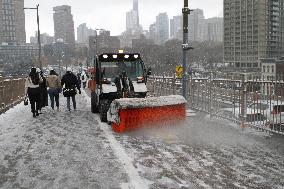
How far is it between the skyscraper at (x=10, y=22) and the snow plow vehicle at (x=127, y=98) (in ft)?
554

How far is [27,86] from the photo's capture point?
14.0 metres

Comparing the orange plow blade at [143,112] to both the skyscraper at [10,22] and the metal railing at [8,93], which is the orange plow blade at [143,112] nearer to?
the metal railing at [8,93]

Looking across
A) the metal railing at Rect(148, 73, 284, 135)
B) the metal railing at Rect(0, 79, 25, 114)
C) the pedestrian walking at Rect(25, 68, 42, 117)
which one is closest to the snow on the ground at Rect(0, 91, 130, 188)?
the pedestrian walking at Rect(25, 68, 42, 117)

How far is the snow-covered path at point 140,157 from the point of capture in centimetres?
636

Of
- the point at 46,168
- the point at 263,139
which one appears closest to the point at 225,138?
the point at 263,139

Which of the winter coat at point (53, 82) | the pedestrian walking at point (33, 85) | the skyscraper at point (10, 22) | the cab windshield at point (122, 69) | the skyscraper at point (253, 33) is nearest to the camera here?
the cab windshield at point (122, 69)

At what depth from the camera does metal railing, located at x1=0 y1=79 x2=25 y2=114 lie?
55.3 ft

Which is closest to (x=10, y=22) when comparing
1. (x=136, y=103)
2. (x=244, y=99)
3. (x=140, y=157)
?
(x=136, y=103)

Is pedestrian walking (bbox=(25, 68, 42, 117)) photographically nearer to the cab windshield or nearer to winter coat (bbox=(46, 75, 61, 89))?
winter coat (bbox=(46, 75, 61, 89))

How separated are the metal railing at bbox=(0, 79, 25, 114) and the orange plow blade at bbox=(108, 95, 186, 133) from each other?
7.52 m

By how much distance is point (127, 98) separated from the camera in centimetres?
1113

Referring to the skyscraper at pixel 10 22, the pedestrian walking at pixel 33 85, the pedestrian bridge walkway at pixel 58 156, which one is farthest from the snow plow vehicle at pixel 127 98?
the skyscraper at pixel 10 22

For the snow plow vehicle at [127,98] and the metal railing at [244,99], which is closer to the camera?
the metal railing at [244,99]

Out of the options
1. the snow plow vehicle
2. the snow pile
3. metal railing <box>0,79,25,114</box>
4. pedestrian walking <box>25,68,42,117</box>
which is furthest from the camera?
metal railing <box>0,79,25,114</box>
